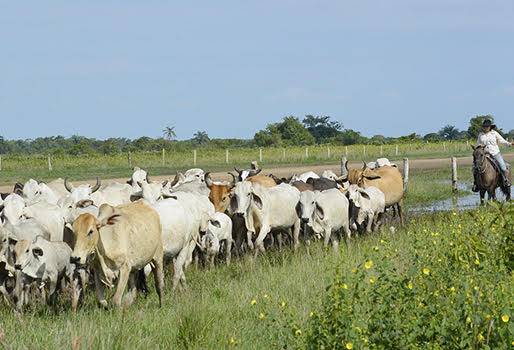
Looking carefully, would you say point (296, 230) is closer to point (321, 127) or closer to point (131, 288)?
point (131, 288)

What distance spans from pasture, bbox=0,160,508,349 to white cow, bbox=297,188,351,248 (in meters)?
3.05

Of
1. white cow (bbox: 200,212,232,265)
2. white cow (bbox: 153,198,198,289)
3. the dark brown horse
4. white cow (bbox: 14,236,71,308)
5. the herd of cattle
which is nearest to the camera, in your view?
the herd of cattle

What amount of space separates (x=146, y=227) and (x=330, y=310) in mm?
5348

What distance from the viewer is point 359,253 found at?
1472 cm

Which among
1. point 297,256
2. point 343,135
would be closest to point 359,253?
point 297,256

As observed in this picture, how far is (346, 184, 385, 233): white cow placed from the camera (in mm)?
19281

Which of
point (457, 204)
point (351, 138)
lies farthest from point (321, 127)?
point (457, 204)

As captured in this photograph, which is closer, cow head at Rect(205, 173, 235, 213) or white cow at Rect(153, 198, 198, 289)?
white cow at Rect(153, 198, 198, 289)

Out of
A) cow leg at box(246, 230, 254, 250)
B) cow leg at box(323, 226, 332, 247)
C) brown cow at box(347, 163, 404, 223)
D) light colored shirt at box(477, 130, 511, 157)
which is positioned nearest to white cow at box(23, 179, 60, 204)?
cow leg at box(246, 230, 254, 250)

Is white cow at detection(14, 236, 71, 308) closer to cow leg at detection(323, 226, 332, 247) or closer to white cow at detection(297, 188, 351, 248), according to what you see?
white cow at detection(297, 188, 351, 248)

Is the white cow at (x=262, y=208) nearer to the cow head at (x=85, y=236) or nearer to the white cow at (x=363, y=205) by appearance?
the white cow at (x=363, y=205)

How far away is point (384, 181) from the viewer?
898 inches

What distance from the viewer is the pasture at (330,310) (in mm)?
7340

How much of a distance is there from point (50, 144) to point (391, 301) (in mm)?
136542
